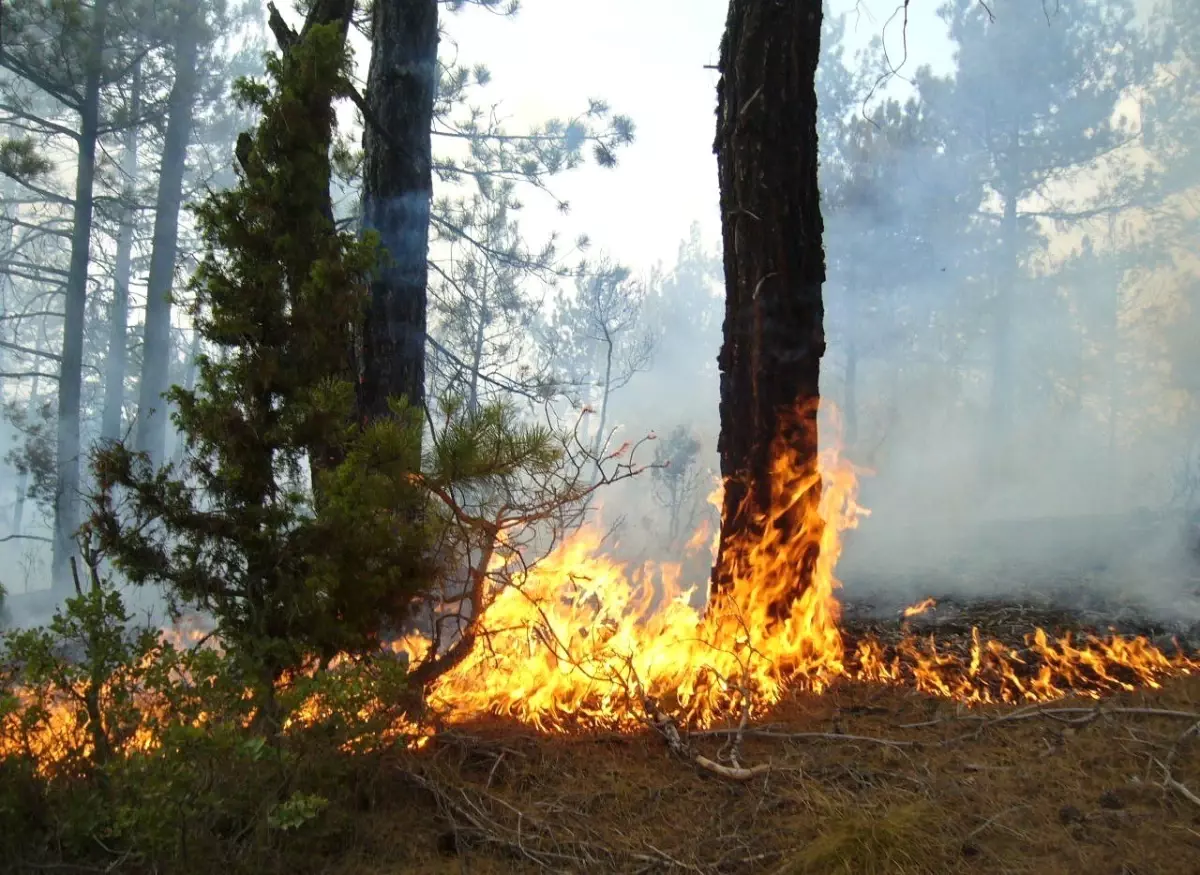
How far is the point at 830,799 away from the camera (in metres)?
2.94

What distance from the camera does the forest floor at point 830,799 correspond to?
255 centimetres

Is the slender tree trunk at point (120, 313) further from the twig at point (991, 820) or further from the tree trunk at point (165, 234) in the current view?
the twig at point (991, 820)

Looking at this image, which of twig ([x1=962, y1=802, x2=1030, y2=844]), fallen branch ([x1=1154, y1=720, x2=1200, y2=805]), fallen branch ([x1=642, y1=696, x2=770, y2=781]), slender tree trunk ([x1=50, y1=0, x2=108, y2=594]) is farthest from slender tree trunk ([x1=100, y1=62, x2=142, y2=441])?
fallen branch ([x1=1154, y1=720, x2=1200, y2=805])

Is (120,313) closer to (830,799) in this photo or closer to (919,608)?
(919,608)

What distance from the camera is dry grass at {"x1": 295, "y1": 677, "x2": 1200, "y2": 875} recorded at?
2.54 meters

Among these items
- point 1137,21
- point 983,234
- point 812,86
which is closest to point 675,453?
point 983,234

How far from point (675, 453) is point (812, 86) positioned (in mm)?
13112

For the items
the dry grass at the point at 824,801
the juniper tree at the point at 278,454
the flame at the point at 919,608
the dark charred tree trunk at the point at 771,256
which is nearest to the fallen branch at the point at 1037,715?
the dry grass at the point at 824,801

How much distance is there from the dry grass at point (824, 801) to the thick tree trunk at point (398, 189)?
2.62m

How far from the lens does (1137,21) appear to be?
21.0 metres

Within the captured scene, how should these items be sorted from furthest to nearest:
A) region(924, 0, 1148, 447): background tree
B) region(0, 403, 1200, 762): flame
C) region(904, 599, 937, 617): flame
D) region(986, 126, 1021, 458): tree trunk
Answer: region(986, 126, 1021, 458): tree trunk, region(924, 0, 1148, 447): background tree, region(904, 599, 937, 617): flame, region(0, 403, 1200, 762): flame

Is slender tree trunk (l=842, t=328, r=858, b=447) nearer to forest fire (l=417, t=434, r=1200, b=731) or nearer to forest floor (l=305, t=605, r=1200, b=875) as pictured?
forest fire (l=417, t=434, r=1200, b=731)

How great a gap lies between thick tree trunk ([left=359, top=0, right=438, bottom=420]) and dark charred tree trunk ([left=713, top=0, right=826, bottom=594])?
2127mm

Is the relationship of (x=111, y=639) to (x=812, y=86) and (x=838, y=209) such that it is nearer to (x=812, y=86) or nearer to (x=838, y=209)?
(x=812, y=86)
